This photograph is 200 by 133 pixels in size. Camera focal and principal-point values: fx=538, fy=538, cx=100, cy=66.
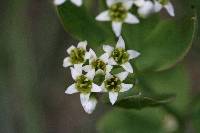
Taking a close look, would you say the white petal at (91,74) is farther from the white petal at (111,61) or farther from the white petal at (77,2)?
the white petal at (77,2)

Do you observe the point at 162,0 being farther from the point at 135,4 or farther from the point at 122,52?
the point at 122,52

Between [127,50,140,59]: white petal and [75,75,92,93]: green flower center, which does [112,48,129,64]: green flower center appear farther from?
[75,75,92,93]: green flower center

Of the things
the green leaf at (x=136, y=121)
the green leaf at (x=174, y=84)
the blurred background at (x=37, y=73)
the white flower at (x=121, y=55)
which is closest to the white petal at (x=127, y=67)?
the white flower at (x=121, y=55)

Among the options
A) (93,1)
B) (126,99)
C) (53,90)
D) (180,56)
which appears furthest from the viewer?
(53,90)

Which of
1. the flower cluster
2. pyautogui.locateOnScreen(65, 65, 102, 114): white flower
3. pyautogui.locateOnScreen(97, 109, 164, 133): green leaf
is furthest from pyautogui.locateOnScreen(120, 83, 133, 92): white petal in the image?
pyautogui.locateOnScreen(97, 109, 164, 133): green leaf

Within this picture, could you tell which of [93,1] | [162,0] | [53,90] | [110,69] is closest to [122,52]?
[110,69]

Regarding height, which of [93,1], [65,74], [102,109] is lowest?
[102,109]

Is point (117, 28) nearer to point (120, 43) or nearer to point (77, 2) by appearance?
point (120, 43)
